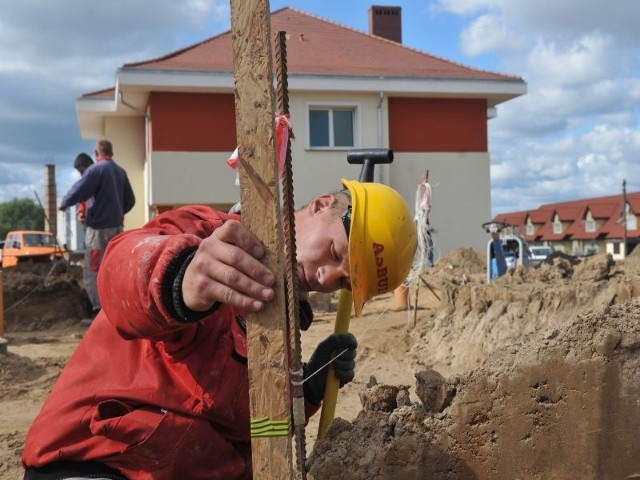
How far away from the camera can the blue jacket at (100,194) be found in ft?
26.5

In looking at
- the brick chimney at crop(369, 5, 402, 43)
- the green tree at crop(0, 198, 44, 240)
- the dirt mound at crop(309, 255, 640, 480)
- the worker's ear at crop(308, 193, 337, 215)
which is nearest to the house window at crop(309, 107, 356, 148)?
the brick chimney at crop(369, 5, 402, 43)

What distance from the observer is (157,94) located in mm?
17000

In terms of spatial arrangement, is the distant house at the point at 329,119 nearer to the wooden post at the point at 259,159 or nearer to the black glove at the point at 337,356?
the black glove at the point at 337,356

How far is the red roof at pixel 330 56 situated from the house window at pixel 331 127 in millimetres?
982

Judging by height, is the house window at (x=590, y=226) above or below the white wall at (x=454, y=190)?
below

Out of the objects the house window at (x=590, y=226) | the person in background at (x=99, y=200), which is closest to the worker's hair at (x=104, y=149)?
the person in background at (x=99, y=200)

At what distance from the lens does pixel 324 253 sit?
83.4 inches

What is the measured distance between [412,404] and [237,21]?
1.56m

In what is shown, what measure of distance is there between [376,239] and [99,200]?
674 centimetres

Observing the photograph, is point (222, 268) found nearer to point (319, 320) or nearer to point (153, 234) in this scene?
point (153, 234)

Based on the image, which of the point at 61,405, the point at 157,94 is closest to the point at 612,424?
the point at 61,405

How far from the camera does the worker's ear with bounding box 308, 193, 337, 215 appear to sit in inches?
85.8

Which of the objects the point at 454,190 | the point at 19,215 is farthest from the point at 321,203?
the point at 19,215

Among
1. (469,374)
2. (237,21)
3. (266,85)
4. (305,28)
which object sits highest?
(305,28)
